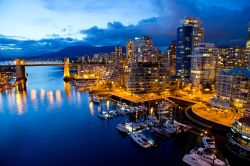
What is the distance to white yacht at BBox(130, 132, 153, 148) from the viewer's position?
18277 mm

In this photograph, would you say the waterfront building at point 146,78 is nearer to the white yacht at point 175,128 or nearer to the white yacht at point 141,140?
the white yacht at point 175,128

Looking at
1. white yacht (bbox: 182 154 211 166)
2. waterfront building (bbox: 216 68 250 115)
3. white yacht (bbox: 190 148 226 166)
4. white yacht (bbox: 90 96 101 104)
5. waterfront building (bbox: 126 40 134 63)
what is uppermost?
waterfront building (bbox: 126 40 134 63)

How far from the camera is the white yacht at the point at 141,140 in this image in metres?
18.3

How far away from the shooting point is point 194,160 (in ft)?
49.4

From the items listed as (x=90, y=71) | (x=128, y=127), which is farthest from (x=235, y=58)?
(x=128, y=127)

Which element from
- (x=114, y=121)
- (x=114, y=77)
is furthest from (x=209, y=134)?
(x=114, y=77)

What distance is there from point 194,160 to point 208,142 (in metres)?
3.29

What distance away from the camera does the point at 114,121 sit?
83.1ft

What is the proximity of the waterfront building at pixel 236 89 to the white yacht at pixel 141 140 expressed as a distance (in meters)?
10.9

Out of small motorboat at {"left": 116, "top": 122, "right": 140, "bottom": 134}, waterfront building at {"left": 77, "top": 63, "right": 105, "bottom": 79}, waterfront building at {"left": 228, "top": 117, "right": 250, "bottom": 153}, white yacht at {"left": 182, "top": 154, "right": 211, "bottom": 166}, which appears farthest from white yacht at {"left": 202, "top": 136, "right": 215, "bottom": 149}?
waterfront building at {"left": 77, "top": 63, "right": 105, "bottom": 79}

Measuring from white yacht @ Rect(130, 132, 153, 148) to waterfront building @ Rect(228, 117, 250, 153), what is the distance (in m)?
6.56

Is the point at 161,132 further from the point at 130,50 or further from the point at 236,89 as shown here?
the point at 130,50

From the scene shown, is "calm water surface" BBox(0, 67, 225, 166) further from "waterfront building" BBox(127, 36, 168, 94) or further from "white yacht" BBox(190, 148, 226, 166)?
"waterfront building" BBox(127, 36, 168, 94)

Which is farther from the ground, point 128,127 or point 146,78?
point 146,78
